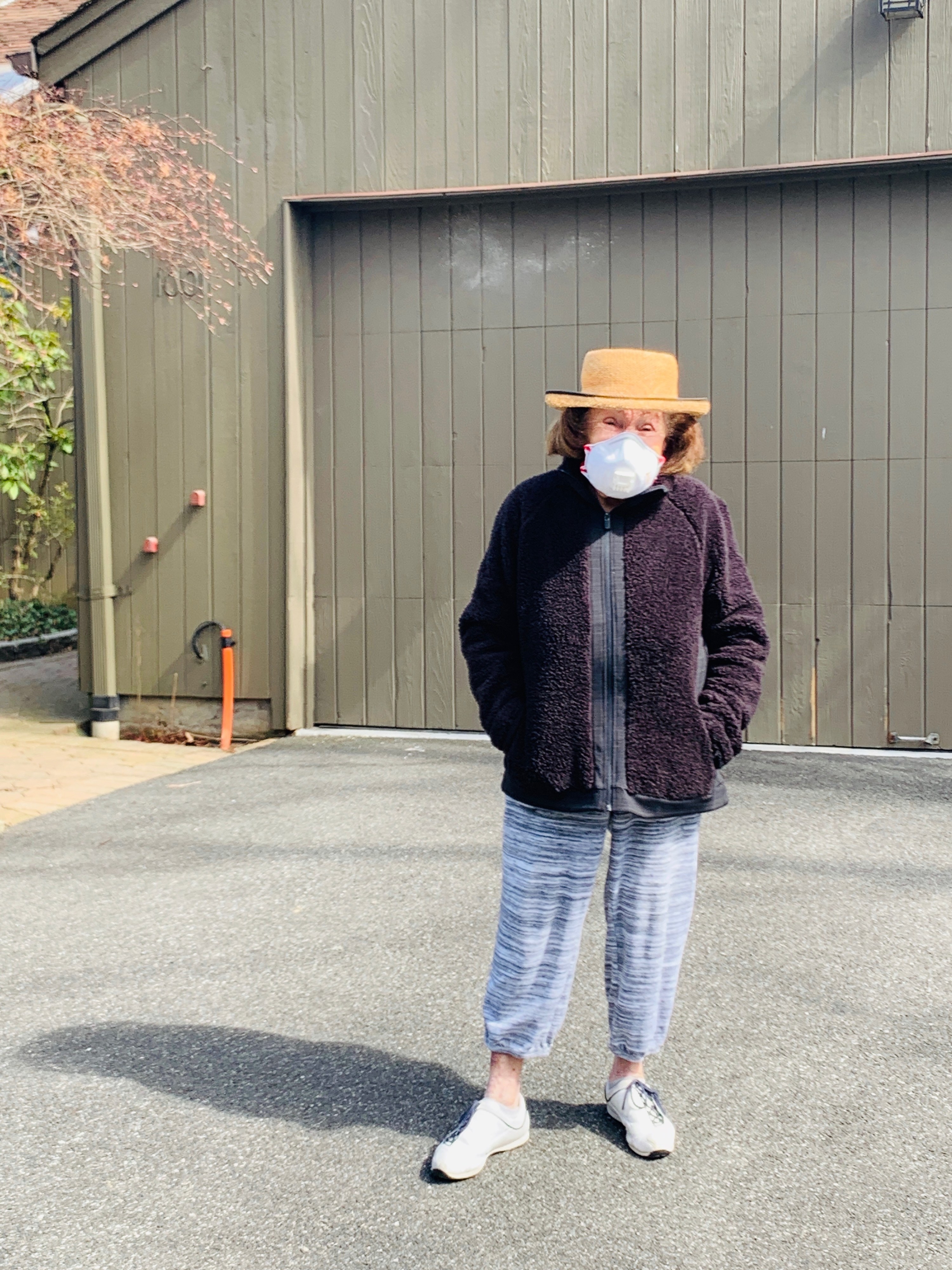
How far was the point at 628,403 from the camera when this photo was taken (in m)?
2.77

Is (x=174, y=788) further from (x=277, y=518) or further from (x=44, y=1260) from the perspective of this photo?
(x=44, y=1260)

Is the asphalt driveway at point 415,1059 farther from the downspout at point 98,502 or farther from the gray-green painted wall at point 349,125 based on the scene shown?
the gray-green painted wall at point 349,125

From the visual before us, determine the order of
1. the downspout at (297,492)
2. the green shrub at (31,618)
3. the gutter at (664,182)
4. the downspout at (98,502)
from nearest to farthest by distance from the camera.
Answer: the gutter at (664,182), the downspout at (297,492), the downspout at (98,502), the green shrub at (31,618)

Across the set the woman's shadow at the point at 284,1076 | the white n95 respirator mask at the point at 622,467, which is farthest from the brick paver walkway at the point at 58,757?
the white n95 respirator mask at the point at 622,467

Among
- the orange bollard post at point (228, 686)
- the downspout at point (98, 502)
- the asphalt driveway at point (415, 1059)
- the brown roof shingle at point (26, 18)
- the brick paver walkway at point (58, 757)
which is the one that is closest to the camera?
the asphalt driveway at point (415, 1059)

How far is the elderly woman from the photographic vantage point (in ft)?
8.99

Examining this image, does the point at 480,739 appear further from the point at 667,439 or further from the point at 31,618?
the point at 31,618

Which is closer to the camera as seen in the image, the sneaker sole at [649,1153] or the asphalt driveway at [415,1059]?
the asphalt driveway at [415,1059]

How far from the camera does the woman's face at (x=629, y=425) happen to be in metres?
2.82

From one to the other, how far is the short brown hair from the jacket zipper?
0.27 m

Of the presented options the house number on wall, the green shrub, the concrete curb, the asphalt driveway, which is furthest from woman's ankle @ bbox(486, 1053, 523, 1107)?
the green shrub

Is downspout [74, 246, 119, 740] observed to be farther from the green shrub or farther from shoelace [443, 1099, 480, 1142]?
shoelace [443, 1099, 480, 1142]

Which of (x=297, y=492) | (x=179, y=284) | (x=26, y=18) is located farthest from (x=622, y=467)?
(x=26, y=18)

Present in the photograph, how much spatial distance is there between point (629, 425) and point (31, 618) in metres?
10.00
